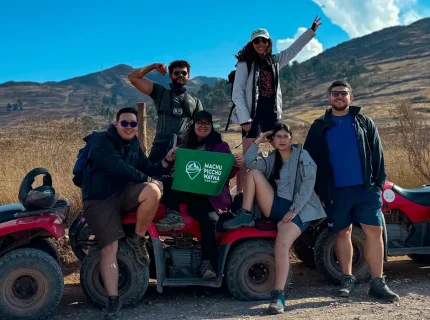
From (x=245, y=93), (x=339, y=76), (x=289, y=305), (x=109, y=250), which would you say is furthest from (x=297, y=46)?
(x=339, y=76)

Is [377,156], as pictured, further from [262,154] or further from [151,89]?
[151,89]

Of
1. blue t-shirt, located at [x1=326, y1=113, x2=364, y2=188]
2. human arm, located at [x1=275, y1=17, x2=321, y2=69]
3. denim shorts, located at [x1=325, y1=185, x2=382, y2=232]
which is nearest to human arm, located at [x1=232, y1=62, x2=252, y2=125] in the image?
human arm, located at [x1=275, y1=17, x2=321, y2=69]

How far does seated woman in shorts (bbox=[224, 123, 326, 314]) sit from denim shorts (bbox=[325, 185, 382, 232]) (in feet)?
0.68

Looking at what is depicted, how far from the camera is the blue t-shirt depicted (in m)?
5.77

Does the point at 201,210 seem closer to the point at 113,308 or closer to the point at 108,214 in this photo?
the point at 108,214

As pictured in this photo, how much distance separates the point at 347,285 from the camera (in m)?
5.92

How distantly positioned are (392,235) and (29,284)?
441 centimetres

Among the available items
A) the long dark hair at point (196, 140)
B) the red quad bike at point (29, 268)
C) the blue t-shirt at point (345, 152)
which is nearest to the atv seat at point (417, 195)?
the blue t-shirt at point (345, 152)

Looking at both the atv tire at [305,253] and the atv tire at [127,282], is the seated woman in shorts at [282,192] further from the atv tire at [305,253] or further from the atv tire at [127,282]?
the atv tire at [305,253]

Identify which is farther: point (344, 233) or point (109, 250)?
point (344, 233)

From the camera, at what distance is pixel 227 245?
227 inches

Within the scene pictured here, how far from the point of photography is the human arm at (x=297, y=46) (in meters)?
7.07

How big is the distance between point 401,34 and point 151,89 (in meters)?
150

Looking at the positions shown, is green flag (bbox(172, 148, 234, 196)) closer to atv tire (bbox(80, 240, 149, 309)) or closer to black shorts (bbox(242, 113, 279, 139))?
atv tire (bbox(80, 240, 149, 309))
